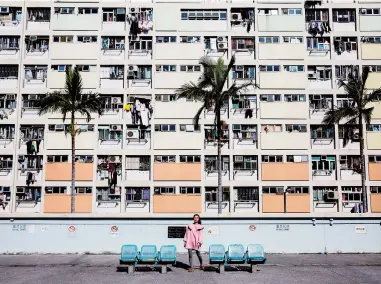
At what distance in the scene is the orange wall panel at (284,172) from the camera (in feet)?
106

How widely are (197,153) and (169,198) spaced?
389cm

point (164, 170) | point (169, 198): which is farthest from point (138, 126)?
point (169, 198)

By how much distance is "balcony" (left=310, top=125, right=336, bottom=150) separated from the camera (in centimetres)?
3300

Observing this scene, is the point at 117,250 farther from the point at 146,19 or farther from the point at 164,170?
the point at 146,19

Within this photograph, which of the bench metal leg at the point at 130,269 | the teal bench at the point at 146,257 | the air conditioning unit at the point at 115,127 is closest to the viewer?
the teal bench at the point at 146,257

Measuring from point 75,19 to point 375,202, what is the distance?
26578 millimetres

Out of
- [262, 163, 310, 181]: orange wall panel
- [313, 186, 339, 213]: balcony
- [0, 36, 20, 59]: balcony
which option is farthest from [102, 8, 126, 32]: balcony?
[313, 186, 339, 213]: balcony

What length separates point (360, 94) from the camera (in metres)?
29.4

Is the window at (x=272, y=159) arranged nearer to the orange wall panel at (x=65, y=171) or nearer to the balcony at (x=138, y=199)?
the balcony at (x=138, y=199)

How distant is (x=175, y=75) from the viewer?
33.1 m

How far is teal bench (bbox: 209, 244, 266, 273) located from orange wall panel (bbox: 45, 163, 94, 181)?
1732cm

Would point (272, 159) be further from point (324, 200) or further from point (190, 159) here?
point (190, 159)

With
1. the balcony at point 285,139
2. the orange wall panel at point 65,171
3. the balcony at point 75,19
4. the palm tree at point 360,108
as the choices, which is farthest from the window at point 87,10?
the palm tree at point 360,108

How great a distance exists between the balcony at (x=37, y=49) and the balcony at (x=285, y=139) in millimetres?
17786
